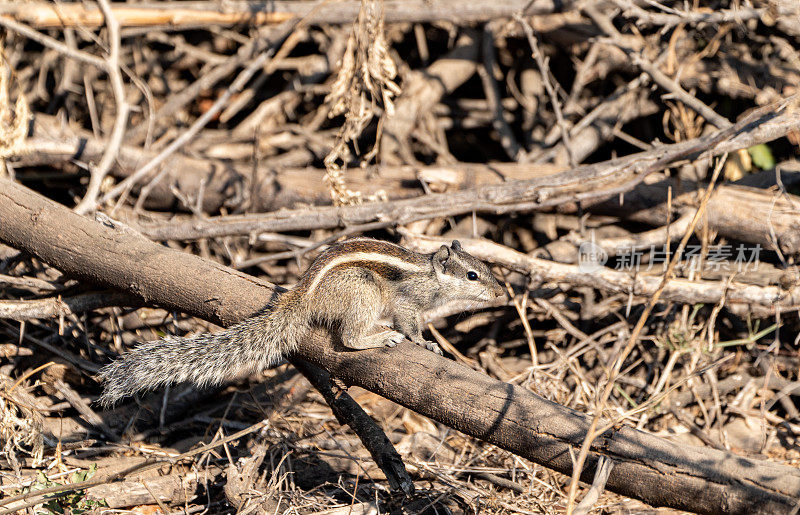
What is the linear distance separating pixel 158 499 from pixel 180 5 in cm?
402

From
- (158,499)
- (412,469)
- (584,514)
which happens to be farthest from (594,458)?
(158,499)

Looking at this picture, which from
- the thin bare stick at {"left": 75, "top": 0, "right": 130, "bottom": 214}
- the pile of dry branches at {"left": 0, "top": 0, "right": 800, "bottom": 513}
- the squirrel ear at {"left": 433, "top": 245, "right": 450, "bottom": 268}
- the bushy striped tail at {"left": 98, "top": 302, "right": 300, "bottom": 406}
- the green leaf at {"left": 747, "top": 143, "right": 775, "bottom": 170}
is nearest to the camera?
the bushy striped tail at {"left": 98, "top": 302, "right": 300, "bottom": 406}

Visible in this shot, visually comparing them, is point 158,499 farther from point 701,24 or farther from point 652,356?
point 701,24

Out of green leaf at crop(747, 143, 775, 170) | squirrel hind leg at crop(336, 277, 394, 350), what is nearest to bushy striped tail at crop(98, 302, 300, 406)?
squirrel hind leg at crop(336, 277, 394, 350)

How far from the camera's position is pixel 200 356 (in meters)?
3.43

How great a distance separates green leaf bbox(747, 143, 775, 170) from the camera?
5961 millimetres

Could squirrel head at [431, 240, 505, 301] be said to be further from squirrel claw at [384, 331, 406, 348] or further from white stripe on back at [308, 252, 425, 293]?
squirrel claw at [384, 331, 406, 348]

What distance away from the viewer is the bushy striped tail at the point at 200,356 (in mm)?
3389

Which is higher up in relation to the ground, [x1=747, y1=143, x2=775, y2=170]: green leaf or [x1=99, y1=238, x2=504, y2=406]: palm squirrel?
[x1=747, y1=143, x2=775, y2=170]: green leaf

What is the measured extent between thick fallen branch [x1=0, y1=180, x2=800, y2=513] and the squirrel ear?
85 cm

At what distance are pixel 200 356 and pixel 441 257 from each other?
146cm

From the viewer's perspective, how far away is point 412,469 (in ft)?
13.4

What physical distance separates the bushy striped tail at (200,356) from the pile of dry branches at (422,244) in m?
0.18

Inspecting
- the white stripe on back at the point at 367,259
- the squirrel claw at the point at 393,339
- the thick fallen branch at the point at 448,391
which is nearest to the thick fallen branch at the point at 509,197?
the white stripe on back at the point at 367,259
